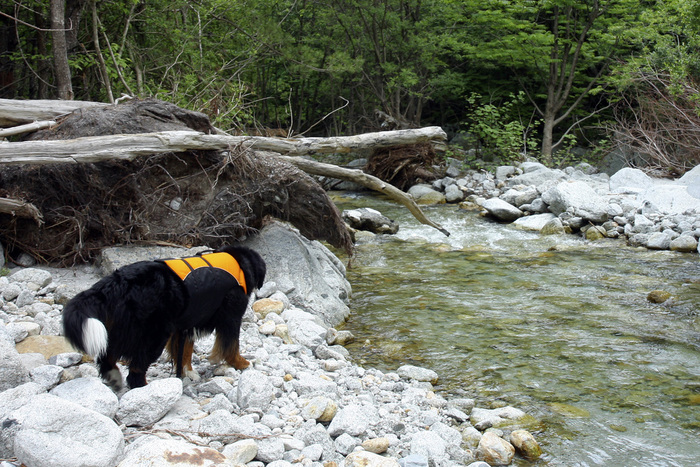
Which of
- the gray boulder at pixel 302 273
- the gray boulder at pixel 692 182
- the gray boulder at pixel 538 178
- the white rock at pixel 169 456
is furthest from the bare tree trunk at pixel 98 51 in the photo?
the gray boulder at pixel 692 182

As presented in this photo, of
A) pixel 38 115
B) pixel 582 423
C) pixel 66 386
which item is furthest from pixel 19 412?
pixel 38 115

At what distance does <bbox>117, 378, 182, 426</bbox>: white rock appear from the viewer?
3035 millimetres

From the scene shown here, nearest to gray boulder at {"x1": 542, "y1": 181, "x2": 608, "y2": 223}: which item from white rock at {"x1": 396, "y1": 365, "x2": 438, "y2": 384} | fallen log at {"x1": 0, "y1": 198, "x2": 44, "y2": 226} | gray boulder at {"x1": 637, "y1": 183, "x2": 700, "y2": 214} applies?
gray boulder at {"x1": 637, "y1": 183, "x2": 700, "y2": 214}

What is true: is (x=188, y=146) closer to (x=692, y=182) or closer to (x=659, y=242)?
(x=659, y=242)

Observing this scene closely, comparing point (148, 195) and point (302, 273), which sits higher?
point (148, 195)

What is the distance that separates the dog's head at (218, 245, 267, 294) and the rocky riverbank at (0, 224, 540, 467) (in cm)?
67

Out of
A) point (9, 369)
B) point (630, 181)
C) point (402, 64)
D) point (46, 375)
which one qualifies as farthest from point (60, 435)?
point (402, 64)

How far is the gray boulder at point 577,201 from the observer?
11.4m

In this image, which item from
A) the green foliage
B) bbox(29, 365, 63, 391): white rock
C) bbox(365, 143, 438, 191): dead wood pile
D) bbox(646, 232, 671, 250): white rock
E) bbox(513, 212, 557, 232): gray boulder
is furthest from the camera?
the green foliage

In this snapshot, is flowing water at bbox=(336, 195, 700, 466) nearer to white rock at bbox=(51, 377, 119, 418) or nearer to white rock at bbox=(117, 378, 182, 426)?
white rock at bbox=(117, 378, 182, 426)

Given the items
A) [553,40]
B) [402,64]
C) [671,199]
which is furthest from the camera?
[402,64]

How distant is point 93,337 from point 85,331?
0.17 ft

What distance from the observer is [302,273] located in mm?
6469

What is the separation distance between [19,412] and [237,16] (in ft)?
45.1
